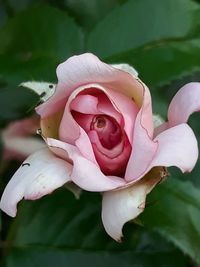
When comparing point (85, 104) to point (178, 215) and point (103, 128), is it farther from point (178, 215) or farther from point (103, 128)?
point (178, 215)

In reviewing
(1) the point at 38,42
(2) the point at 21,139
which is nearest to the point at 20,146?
(2) the point at 21,139

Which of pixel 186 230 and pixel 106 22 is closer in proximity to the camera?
pixel 186 230

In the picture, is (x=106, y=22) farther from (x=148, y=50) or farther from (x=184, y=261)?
(x=184, y=261)

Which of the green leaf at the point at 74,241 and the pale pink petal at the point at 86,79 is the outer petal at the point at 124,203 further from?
the green leaf at the point at 74,241

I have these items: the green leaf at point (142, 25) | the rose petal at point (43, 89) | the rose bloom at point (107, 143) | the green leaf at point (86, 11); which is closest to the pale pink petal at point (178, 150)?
the rose bloom at point (107, 143)

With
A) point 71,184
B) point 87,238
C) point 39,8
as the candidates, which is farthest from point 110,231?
point 39,8

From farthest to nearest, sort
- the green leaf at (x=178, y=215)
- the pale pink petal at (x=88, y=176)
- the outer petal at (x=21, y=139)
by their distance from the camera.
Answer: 1. the outer petal at (x=21, y=139)
2. the green leaf at (x=178, y=215)
3. the pale pink petal at (x=88, y=176)

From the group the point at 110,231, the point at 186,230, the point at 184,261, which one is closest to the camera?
the point at 110,231

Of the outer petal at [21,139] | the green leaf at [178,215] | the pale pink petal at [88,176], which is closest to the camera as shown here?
the pale pink petal at [88,176]
